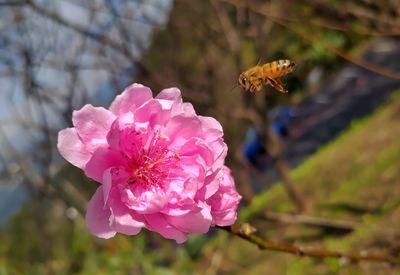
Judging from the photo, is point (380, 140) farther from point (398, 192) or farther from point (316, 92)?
point (316, 92)

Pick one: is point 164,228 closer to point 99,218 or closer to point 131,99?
point 99,218

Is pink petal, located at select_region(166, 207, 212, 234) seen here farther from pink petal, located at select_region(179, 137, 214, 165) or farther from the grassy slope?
the grassy slope

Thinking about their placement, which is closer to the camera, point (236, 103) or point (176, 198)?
point (176, 198)

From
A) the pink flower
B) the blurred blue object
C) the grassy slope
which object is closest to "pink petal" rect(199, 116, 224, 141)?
the pink flower

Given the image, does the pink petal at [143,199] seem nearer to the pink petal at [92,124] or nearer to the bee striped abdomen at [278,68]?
the pink petal at [92,124]

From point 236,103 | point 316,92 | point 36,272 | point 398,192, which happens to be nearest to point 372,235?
point 398,192

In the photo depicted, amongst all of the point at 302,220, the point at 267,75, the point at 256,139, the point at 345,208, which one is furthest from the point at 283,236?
the point at 256,139
